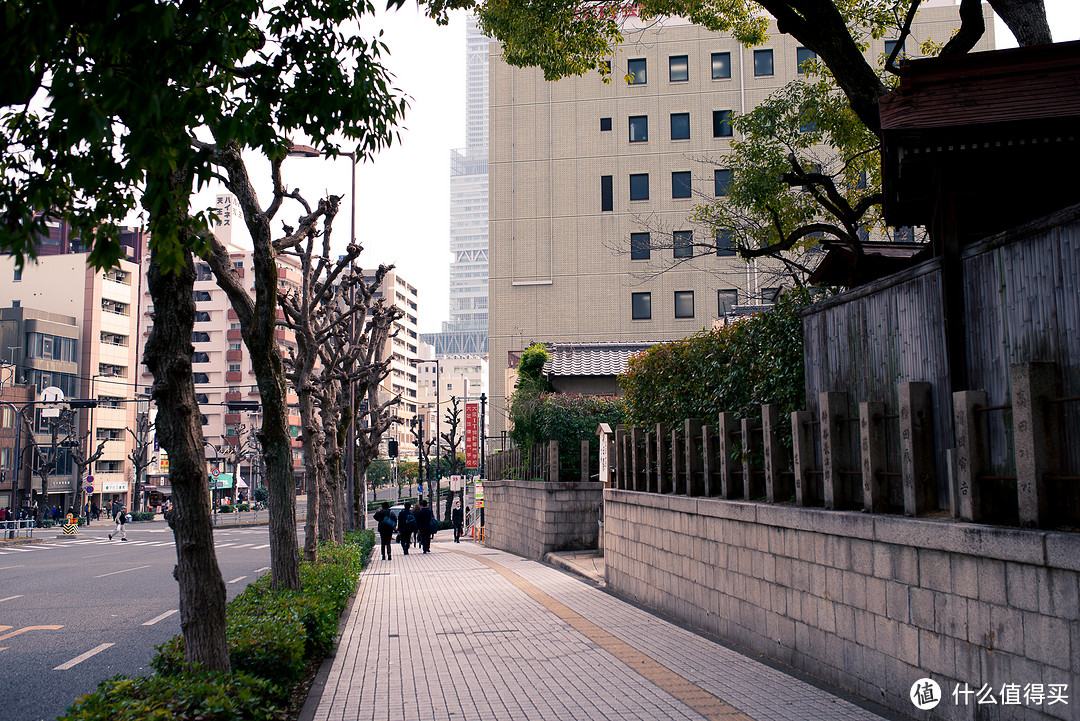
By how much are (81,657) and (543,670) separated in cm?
608

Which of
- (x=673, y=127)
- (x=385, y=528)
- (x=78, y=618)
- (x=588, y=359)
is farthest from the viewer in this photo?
(x=673, y=127)

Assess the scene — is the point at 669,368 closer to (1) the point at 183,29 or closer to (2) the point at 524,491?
(1) the point at 183,29

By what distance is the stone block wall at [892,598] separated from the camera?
493 cm

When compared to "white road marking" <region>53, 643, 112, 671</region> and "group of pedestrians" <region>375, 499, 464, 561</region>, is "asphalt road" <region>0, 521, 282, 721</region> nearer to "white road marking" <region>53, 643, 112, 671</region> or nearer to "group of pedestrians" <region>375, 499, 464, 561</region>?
"white road marking" <region>53, 643, 112, 671</region>

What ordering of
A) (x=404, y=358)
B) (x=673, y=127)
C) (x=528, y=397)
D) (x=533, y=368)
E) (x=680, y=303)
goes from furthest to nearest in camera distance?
(x=404, y=358)
(x=673, y=127)
(x=680, y=303)
(x=533, y=368)
(x=528, y=397)

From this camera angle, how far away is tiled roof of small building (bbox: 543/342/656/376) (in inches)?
1092

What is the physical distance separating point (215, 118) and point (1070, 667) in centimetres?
574

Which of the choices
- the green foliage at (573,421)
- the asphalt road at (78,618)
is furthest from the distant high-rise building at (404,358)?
the green foliage at (573,421)

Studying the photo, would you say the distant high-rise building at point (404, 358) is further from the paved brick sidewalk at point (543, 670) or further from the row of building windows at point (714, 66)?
the paved brick sidewalk at point (543, 670)

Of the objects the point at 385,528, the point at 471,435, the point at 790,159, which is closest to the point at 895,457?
the point at 790,159

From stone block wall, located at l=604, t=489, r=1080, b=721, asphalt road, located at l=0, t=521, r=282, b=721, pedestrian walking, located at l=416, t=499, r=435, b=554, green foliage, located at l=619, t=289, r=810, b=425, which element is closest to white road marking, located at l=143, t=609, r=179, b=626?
asphalt road, located at l=0, t=521, r=282, b=721

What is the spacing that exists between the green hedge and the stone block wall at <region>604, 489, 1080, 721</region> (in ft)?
14.9

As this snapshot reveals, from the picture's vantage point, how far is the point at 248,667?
6.93 metres

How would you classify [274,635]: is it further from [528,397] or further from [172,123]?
[528,397]
